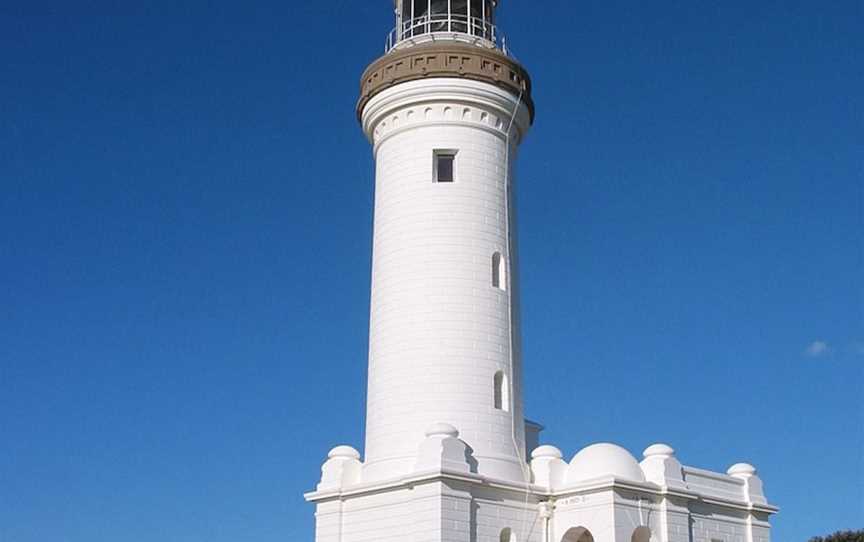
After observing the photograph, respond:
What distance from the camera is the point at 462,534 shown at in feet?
81.9

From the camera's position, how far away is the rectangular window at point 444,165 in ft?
96.3

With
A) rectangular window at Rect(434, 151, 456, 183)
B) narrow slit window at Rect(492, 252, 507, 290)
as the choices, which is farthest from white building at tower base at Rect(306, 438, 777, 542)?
rectangular window at Rect(434, 151, 456, 183)

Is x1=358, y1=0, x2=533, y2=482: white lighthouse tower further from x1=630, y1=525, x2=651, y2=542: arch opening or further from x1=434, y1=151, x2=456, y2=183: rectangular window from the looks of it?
x1=630, y1=525, x2=651, y2=542: arch opening

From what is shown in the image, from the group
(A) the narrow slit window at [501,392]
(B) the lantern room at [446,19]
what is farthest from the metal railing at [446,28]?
(A) the narrow slit window at [501,392]

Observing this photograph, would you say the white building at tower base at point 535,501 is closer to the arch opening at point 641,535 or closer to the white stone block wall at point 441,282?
the arch opening at point 641,535

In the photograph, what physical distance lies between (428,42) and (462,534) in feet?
42.5

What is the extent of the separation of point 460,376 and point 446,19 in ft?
33.4

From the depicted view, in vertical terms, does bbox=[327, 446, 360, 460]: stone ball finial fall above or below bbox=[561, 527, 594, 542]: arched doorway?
above

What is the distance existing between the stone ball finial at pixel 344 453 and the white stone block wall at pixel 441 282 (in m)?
0.35

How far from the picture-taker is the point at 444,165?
97.1ft

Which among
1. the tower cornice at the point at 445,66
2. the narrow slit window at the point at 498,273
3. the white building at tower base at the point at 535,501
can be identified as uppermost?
the tower cornice at the point at 445,66

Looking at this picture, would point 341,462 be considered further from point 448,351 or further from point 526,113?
point 526,113

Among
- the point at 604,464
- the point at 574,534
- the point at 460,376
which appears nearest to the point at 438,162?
the point at 460,376

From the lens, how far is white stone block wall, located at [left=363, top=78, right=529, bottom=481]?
2717 cm
